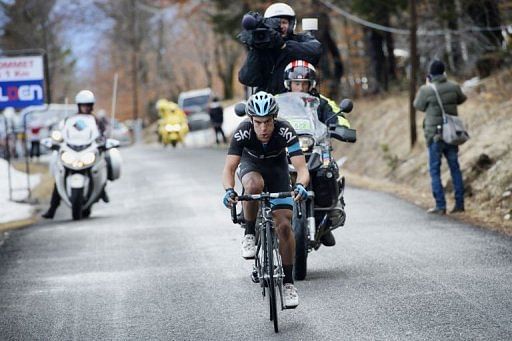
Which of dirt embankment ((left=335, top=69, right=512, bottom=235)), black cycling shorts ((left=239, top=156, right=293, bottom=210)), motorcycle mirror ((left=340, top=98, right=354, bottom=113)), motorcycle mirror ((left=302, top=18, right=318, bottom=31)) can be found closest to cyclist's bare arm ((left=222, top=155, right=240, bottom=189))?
black cycling shorts ((left=239, top=156, right=293, bottom=210))

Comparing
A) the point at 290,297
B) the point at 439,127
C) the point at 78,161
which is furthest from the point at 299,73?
the point at 78,161

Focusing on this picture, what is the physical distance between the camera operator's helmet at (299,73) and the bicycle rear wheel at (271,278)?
9.55ft

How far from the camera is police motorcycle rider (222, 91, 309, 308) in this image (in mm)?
8797

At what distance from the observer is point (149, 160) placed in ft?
118

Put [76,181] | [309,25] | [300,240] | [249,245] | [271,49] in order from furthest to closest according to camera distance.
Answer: [76,181] → [309,25] → [271,49] → [300,240] → [249,245]

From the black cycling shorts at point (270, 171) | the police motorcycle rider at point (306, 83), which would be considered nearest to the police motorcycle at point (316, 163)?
the police motorcycle rider at point (306, 83)

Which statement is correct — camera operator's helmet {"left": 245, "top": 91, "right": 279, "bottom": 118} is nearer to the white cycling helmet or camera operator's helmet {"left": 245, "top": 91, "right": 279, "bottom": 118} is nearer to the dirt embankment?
the dirt embankment

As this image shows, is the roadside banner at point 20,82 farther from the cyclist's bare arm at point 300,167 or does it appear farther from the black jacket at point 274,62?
the cyclist's bare arm at point 300,167

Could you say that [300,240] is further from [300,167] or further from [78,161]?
[78,161]

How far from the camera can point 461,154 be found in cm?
2019

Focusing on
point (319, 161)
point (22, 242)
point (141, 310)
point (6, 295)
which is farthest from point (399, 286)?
point (22, 242)

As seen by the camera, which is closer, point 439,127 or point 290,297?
point 290,297

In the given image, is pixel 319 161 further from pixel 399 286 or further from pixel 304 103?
pixel 399 286

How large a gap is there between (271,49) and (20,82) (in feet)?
39.6
